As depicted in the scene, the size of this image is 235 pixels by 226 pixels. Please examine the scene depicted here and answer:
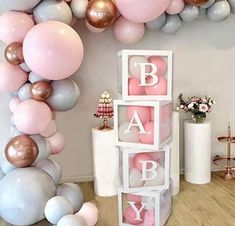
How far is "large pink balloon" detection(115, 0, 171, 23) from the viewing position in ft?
7.46

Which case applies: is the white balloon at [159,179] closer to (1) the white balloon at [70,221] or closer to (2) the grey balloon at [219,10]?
(1) the white balloon at [70,221]

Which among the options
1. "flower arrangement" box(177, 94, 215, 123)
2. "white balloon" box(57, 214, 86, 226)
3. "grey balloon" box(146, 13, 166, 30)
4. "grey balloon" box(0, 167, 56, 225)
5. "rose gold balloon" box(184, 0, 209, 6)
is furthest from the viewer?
"flower arrangement" box(177, 94, 215, 123)

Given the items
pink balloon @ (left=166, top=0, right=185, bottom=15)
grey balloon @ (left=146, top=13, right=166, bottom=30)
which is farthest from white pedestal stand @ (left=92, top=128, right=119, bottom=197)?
pink balloon @ (left=166, top=0, right=185, bottom=15)

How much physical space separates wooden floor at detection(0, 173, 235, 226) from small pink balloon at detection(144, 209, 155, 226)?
125 mm

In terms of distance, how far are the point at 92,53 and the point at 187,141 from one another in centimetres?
108

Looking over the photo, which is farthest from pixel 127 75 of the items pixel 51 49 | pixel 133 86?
pixel 51 49

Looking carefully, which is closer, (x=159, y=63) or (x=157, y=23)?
(x=159, y=63)

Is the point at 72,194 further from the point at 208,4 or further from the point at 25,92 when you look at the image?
the point at 208,4

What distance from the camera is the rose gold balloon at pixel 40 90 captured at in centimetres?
219

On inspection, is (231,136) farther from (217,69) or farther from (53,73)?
(53,73)

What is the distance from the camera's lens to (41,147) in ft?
7.38

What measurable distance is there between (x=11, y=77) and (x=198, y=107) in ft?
4.88

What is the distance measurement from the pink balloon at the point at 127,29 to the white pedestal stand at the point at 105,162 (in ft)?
2.37

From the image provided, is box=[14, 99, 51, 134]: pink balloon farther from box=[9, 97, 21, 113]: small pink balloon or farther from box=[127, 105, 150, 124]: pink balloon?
box=[127, 105, 150, 124]: pink balloon
